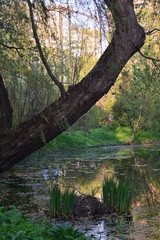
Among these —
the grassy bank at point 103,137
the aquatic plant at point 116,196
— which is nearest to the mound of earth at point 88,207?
the aquatic plant at point 116,196

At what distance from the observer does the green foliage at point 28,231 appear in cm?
327

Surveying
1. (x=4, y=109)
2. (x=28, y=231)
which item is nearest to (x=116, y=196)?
(x=4, y=109)

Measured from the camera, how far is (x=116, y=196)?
275 inches

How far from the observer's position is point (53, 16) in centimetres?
→ 523

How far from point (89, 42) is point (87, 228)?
2444mm

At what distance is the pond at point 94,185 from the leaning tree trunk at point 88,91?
1.32m

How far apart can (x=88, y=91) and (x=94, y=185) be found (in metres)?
4.96

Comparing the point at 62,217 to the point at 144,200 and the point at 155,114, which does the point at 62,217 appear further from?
the point at 155,114

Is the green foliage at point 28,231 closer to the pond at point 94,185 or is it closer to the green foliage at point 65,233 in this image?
the green foliage at point 65,233

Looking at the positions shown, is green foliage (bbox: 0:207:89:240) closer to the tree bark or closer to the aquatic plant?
the tree bark

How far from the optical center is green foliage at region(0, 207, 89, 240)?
3.27m

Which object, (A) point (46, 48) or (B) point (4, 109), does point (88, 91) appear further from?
(B) point (4, 109)

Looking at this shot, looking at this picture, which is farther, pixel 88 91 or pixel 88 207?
pixel 88 207

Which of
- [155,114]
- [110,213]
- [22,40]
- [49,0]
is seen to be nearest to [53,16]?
[49,0]
